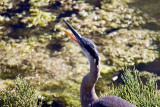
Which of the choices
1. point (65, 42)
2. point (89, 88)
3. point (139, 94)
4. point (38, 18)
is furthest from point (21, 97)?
point (38, 18)

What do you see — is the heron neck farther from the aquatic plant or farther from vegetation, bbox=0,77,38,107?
the aquatic plant

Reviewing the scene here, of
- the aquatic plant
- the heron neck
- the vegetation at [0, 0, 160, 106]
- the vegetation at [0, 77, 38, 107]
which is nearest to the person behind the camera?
the heron neck

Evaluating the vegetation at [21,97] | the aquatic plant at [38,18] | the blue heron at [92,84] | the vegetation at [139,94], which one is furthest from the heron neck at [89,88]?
the aquatic plant at [38,18]

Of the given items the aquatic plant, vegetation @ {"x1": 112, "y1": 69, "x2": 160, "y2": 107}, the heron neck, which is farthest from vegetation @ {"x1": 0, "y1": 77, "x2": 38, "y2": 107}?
the aquatic plant

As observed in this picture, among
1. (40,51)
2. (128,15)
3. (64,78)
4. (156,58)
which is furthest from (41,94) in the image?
(128,15)

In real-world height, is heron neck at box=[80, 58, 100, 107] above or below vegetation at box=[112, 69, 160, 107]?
above

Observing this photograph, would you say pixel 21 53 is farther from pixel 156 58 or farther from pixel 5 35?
pixel 156 58

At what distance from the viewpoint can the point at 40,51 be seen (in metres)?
4.25

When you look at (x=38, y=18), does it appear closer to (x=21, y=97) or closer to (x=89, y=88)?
(x=21, y=97)

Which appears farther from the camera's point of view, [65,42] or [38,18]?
[38,18]

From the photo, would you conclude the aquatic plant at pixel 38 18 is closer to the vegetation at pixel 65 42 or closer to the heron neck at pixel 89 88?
the vegetation at pixel 65 42

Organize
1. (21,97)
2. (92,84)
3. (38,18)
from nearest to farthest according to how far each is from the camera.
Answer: (92,84) < (21,97) < (38,18)

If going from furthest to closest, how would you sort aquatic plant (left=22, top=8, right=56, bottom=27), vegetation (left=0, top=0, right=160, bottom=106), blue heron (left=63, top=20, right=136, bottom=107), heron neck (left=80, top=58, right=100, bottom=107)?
aquatic plant (left=22, top=8, right=56, bottom=27), vegetation (left=0, top=0, right=160, bottom=106), heron neck (left=80, top=58, right=100, bottom=107), blue heron (left=63, top=20, right=136, bottom=107)

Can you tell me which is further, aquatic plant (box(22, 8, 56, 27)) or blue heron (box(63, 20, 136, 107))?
aquatic plant (box(22, 8, 56, 27))
